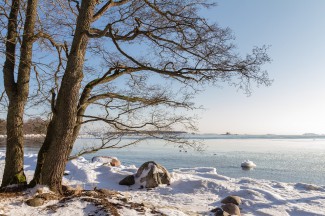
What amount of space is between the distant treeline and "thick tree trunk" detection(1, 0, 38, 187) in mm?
817

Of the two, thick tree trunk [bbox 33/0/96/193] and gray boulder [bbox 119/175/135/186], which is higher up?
thick tree trunk [bbox 33/0/96/193]

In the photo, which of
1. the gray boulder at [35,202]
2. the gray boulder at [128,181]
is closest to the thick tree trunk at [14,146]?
the gray boulder at [35,202]

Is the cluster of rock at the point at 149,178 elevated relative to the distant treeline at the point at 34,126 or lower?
lower

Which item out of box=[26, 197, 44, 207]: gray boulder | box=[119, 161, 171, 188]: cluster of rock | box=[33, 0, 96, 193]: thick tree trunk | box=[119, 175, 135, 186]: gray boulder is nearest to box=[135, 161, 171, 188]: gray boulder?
Result: box=[119, 161, 171, 188]: cluster of rock

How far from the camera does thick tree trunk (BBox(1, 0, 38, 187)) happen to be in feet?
21.8

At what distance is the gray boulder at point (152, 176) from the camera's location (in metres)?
10.6

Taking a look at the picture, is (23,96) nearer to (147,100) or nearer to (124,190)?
(147,100)

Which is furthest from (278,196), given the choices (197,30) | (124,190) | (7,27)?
(7,27)

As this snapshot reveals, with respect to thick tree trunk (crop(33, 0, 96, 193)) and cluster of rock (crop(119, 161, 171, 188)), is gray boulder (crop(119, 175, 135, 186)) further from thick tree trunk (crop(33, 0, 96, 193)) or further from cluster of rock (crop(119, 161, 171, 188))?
thick tree trunk (crop(33, 0, 96, 193))

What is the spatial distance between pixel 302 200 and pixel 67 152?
762 cm

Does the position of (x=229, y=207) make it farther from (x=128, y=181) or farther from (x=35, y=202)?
(x=35, y=202)

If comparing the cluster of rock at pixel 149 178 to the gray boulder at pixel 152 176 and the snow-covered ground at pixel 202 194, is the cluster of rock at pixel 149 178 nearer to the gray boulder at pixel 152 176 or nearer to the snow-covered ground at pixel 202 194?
the gray boulder at pixel 152 176

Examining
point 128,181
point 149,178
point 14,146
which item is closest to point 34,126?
point 14,146

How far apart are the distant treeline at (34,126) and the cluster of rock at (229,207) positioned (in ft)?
15.3
